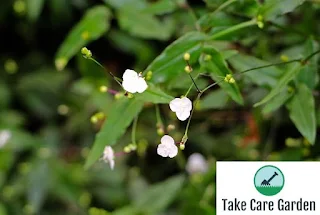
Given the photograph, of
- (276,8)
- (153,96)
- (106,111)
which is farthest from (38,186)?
(276,8)

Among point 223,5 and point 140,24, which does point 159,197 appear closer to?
point 140,24

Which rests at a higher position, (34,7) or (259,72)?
(34,7)

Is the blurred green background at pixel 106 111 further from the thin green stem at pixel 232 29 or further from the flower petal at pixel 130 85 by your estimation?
the flower petal at pixel 130 85

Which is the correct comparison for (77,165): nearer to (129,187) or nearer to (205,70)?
(129,187)

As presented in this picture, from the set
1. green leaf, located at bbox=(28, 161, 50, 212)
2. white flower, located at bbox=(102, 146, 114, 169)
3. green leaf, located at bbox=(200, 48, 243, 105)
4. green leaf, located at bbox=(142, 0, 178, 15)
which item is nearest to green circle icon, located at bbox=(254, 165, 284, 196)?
green leaf, located at bbox=(200, 48, 243, 105)

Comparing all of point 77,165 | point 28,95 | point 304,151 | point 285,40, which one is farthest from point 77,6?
point 304,151

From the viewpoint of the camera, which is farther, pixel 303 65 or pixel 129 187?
pixel 129 187
